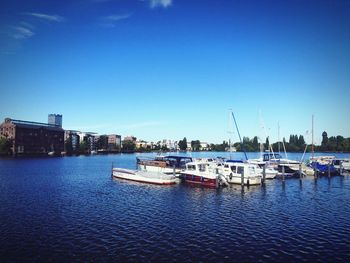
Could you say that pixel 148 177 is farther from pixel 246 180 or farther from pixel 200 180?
pixel 246 180

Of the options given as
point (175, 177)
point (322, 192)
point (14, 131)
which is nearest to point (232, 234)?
point (322, 192)

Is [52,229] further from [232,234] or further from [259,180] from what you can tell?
[259,180]

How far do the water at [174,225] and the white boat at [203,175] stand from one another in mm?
5135

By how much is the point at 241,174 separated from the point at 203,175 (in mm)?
7336

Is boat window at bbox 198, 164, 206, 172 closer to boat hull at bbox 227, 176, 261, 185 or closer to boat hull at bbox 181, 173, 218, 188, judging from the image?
boat hull at bbox 181, 173, 218, 188

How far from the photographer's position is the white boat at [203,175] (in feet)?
199

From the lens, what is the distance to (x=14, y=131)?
198625mm

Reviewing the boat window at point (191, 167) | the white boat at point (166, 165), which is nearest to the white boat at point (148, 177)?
the boat window at point (191, 167)

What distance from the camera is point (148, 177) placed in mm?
66938

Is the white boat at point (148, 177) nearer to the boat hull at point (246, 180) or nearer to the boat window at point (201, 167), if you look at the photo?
the boat window at point (201, 167)

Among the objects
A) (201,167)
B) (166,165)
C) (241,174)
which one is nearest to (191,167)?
(201,167)

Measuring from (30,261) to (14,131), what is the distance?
19744cm

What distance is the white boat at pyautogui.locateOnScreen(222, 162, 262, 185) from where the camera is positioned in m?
62.7

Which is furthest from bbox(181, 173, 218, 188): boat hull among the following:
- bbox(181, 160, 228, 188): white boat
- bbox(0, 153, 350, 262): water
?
bbox(0, 153, 350, 262): water
